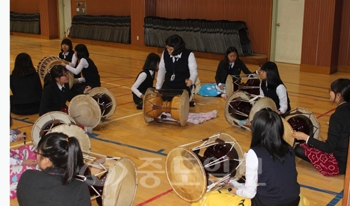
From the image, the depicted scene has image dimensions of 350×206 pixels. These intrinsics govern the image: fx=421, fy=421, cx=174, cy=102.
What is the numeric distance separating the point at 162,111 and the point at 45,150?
12.5 ft

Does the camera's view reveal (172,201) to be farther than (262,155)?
→ Yes

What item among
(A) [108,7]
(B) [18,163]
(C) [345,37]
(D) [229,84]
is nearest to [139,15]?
(A) [108,7]

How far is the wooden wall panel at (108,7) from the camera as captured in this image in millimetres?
17891

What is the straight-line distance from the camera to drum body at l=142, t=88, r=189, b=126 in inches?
250

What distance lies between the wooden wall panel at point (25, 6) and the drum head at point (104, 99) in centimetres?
1686

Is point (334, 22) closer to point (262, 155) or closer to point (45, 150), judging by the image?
point (262, 155)

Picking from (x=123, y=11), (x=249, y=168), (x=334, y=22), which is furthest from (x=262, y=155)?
(x=123, y=11)

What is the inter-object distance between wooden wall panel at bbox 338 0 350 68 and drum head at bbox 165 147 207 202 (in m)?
9.24

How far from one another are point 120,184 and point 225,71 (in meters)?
5.60

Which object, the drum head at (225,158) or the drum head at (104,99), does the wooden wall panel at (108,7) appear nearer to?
the drum head at (104,99)

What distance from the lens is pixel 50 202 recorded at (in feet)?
8.89

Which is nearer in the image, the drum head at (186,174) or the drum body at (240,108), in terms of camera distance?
the drum head at (186,174)

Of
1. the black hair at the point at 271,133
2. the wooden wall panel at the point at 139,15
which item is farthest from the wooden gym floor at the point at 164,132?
the wooden wall panel at the point at 139,15

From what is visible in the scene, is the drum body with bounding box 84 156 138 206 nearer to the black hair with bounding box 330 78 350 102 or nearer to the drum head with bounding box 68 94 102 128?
the drum head with bounding box 68 94 102 128
